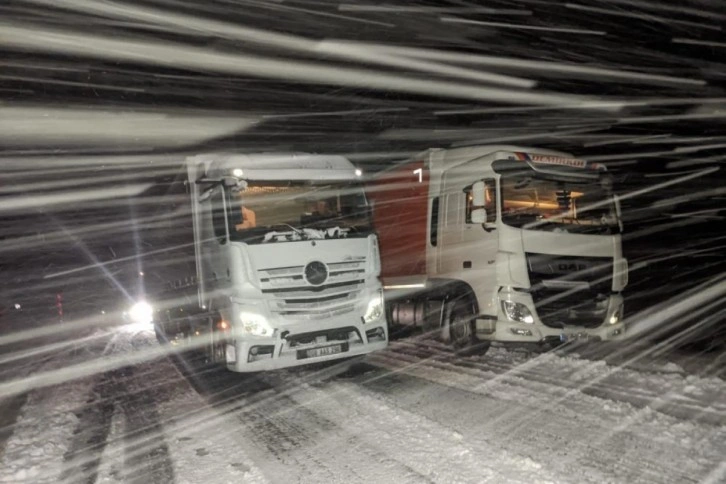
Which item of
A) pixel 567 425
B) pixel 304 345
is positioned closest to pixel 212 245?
pixel 304 345

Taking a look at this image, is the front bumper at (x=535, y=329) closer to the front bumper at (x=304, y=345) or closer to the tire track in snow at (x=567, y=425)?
the tire track in snow at (x=567, y=425)

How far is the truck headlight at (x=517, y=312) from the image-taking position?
24.6 feet

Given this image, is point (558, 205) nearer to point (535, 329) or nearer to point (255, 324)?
point (535, 329)

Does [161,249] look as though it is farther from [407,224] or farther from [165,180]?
[407,224]

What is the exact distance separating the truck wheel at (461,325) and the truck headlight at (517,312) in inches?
28.2

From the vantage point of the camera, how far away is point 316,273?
23.8 ft

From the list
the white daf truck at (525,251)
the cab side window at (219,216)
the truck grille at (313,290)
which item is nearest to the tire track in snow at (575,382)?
the white daf truck at (525,251)

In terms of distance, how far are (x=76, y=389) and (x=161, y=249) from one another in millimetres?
2980

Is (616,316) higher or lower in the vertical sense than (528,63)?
lower

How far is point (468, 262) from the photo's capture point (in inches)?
325

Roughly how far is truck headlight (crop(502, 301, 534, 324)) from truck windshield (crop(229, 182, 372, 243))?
232 cm

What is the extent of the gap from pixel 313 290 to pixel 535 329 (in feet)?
10.6

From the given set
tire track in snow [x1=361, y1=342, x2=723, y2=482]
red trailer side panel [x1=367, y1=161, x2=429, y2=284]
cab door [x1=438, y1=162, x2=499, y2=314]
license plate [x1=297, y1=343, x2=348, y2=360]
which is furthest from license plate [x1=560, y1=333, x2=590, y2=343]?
license plate [x1=297, y1=343, x2=348, y2=360]

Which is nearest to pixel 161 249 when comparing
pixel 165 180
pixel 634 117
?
pixel 165 180
